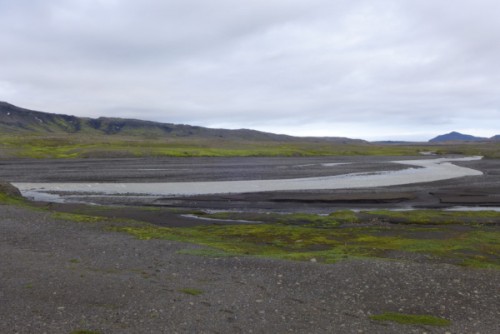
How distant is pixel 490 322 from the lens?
14.1 m

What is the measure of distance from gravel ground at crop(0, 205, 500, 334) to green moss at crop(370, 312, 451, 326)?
0.32 meters

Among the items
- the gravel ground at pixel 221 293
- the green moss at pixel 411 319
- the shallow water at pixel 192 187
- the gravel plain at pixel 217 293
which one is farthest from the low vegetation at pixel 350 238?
the shallow water at pixel 192 187

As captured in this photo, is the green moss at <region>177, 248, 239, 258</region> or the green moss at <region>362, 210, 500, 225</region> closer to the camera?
the green moss at <region>177, 248, 239, 258</region>

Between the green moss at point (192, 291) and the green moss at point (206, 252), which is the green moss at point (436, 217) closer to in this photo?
the green moss at point (206, 252)

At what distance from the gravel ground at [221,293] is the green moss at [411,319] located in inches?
12.8

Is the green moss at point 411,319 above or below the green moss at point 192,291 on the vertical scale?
above

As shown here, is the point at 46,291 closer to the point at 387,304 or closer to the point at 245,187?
the point at 387,304

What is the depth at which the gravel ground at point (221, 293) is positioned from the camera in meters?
13.5

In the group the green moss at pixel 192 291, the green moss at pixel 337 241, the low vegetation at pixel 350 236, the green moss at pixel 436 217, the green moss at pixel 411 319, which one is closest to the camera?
the green moss at pixel 411 319

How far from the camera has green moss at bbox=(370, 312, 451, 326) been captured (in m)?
14.0

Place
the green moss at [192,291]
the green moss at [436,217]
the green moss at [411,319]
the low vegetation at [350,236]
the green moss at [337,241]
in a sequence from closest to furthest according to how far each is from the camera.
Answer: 1. the green moss at [411,319]
2. the green moss at [192,291]
3. the green moss at [337,241]
4. the low vegetation at [350,236]
5. the green moss at [436,217]

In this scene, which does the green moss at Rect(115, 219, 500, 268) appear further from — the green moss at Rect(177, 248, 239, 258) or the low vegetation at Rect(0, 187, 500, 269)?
the green moss at Rect(177, 248, 239, 258)

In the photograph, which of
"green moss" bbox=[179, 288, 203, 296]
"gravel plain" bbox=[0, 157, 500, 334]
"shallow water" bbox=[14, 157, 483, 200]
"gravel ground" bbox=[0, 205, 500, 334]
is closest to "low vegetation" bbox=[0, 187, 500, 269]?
"gravel plain" bbox=[0, 157, 500, 334]

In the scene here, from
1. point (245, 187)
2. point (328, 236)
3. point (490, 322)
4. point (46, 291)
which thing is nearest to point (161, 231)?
point (328, 236)
